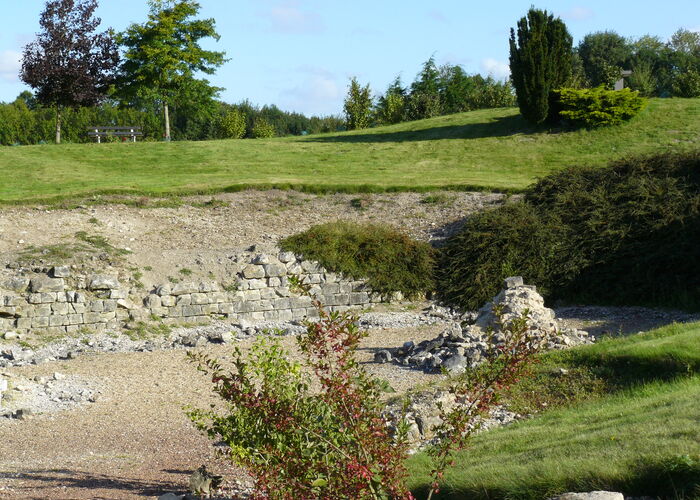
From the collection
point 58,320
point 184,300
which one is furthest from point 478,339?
point 58,320

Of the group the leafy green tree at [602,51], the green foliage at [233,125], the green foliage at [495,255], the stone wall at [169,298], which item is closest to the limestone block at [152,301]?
the stone wall at [169,298]

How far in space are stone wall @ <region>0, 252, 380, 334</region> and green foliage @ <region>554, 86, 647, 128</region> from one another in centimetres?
1414

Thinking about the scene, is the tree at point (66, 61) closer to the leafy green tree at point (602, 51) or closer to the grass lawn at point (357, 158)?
the grass lawn at point (357, 158)

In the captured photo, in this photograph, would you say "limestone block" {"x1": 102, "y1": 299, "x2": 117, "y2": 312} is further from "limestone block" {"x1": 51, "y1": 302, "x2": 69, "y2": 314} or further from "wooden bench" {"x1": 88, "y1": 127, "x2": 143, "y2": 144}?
"wooden bench" {"x1": 88, "y1": 127, "x2": 143, "y2": 144}

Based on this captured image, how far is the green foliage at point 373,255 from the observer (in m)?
16.1

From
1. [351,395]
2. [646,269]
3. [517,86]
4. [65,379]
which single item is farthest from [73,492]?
[517,86]

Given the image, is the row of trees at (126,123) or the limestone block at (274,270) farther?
the row of trees at (126,123)

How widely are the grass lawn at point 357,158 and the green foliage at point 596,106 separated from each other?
45 centimetres

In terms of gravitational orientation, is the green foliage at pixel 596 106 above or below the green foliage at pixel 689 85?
below

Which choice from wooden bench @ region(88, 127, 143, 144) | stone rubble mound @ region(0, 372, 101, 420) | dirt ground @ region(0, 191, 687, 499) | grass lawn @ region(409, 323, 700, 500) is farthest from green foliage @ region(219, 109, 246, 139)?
grass lawn @ region(409, 323, 700, 500)

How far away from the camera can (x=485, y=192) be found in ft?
64.4

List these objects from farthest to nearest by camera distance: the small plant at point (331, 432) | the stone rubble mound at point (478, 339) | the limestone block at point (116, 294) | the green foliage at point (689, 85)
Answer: the green foliage at point (689, 85) → the limestone block at point (116, 294) → the stone rubble mound at point (478, 339) → the small plant at point (331, 432)

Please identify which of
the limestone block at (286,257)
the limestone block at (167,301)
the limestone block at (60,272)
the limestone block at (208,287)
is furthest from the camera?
the limestone block at (286,257)

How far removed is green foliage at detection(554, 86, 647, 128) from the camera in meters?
26.9
